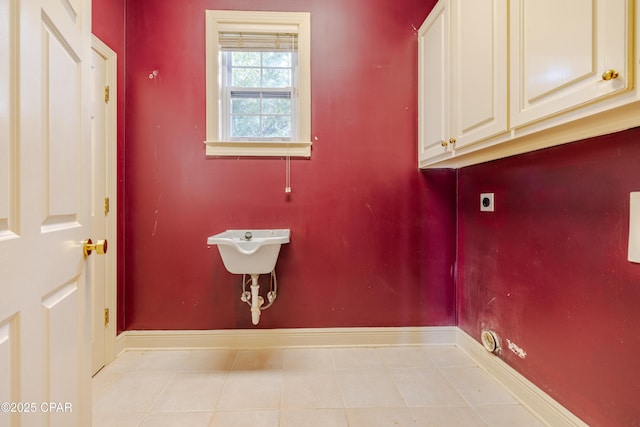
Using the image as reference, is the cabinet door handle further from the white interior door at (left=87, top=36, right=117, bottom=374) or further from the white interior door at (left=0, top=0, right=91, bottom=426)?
the white interior door at (left=87, top=36, right=117, bottom=374)

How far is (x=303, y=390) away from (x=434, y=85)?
1.94 m

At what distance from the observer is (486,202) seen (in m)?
1.82

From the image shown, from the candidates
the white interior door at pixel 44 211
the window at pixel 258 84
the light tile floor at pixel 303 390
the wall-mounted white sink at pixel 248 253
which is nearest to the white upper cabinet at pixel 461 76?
the window at pixel 258 84

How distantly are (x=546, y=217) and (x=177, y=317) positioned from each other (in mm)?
2258

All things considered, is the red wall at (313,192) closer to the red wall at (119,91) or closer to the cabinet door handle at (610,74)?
the red wall at (119,91)

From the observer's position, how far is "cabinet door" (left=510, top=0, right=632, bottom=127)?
31.5 inches

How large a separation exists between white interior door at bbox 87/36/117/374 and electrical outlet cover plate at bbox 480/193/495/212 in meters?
2.31

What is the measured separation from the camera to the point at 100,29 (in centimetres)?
176

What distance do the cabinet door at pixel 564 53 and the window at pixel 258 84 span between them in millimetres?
1261

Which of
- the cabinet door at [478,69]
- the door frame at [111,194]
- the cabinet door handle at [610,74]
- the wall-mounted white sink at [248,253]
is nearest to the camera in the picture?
the cabinet door handle at [610,74]

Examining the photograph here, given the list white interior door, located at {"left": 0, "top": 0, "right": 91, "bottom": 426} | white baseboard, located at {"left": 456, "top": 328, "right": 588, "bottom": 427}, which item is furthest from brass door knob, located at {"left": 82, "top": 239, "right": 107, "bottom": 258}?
white baseboard, located at {"left": 456, "top": 328, "right": 588, "bottom": 427}

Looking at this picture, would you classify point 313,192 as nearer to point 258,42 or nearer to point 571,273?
point 258,42

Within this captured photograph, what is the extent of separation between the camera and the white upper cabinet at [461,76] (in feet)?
4.13

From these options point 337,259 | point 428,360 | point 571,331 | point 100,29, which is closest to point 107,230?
point 100,29
